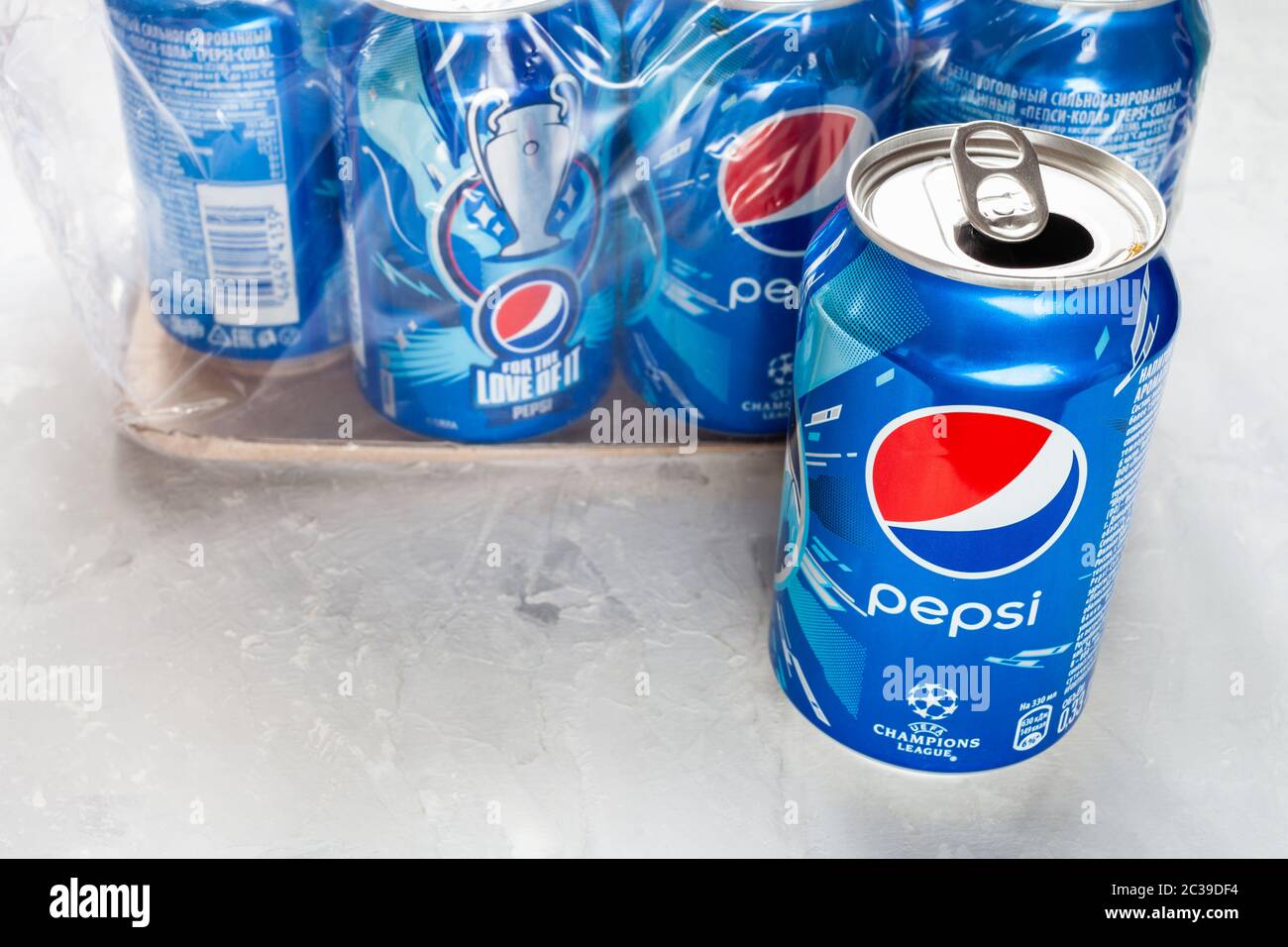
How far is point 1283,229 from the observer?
1.51m

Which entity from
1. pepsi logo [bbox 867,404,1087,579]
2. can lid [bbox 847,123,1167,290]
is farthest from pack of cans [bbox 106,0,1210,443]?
pepsi logo [bbox 867,404,1087,579]

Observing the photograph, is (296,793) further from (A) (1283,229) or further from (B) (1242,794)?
(A) (1283,229)

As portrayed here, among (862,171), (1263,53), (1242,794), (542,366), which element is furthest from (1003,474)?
(1263,53)

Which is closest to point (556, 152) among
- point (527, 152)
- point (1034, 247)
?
point (527, 152)

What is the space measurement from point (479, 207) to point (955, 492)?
42 cm

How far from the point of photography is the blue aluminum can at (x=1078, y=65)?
1.04 m

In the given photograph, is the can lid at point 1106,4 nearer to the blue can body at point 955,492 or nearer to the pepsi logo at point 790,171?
the pepsi logo at point 790,171

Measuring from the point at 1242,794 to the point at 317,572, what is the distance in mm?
679

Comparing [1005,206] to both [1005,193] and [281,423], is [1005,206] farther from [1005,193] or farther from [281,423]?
[281,423]

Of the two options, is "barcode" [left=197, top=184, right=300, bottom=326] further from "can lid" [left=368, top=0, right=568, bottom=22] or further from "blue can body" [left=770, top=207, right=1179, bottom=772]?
"blue can body" [left=770, top=207, right=1179, bottom=772]

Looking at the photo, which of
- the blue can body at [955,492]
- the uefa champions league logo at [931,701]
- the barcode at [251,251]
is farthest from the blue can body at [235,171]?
the uefa champions league logo at [931,701]

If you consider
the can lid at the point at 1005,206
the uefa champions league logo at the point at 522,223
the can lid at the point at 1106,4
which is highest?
the can lid at the point at 1106,4

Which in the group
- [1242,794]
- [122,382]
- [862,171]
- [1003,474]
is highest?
[862,171]

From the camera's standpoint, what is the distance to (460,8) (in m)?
1.01
